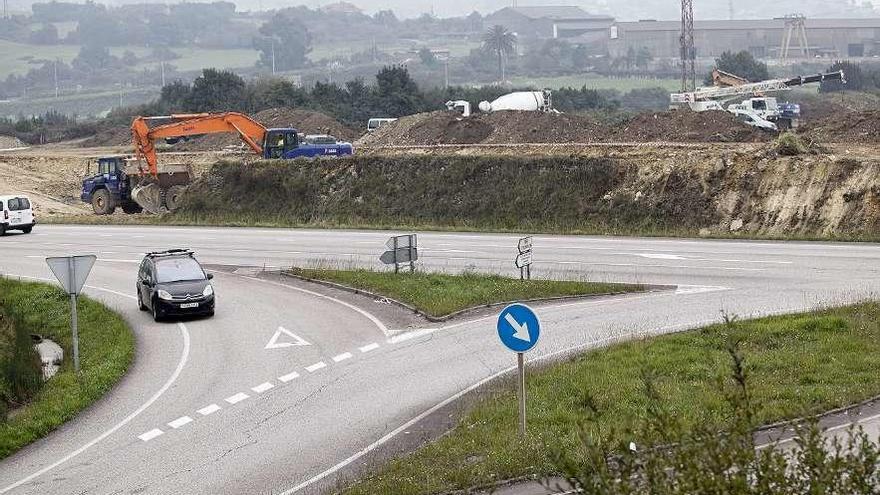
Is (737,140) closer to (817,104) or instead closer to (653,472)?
(817,104)

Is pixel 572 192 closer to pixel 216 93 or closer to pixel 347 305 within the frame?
pixel 347 305

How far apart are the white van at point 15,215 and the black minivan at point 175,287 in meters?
21.5

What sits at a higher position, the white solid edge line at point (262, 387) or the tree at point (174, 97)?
the tree at point (174, 97)

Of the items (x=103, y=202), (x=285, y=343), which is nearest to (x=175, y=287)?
(x=285, y=343)

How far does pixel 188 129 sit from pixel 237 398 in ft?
133

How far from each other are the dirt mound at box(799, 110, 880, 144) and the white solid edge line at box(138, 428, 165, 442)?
3896 centimetres

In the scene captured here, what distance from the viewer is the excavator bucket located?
58188mm

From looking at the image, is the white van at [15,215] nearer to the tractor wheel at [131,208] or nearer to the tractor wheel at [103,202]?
the tractor wheel at [103,202]

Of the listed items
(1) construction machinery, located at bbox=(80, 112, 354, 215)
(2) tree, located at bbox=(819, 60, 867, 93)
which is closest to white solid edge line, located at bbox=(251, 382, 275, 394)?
(1) construction machinery, located at bbox=(80, 112, 354, 215)

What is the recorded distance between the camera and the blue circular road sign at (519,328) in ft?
52.1

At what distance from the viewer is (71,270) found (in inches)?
893

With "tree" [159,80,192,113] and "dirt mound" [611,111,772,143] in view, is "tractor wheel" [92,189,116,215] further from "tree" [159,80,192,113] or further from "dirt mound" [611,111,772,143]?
"tree" [159,80,192,113]

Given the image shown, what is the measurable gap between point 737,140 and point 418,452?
151 ft

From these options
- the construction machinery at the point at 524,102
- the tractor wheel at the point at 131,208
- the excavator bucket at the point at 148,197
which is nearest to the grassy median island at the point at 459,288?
the excavator bucket at the point at 148,197
